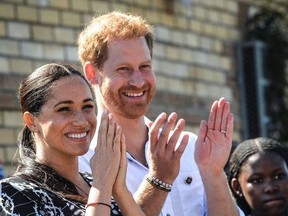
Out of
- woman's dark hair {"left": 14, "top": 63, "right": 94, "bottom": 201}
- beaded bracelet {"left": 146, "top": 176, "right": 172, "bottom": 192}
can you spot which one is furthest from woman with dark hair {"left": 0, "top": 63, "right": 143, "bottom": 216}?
beaded bracelet {"left": 146, "top": 176, "right": 172, "bottom": 192}

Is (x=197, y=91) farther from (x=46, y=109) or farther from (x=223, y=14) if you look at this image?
(x=46, y=109)

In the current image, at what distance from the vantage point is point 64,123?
434 centimetres

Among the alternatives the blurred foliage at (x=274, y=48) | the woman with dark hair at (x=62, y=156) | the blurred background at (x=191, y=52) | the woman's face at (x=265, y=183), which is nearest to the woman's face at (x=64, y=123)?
the woman with dark hair at (x=62, y=156)

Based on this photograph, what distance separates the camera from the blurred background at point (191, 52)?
9016mm

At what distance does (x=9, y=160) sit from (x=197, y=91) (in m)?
3.25

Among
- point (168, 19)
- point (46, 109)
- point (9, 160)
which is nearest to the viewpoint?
point (46, 109)

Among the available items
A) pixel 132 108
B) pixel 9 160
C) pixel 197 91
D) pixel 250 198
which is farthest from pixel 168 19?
pixel 132 108

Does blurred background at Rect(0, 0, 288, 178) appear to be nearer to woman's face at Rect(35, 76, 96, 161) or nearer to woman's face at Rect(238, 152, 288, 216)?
woman's face at Rect(238, 152, 288, 216)

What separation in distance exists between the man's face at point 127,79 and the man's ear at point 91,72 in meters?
0.04

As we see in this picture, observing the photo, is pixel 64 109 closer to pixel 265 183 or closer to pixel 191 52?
pixel 265 183

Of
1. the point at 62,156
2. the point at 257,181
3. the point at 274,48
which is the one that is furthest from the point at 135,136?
the point at 274,48

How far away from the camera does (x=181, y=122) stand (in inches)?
177

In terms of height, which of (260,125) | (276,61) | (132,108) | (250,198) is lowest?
(250,198)

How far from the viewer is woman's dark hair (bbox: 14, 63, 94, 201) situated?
4.27 meters
